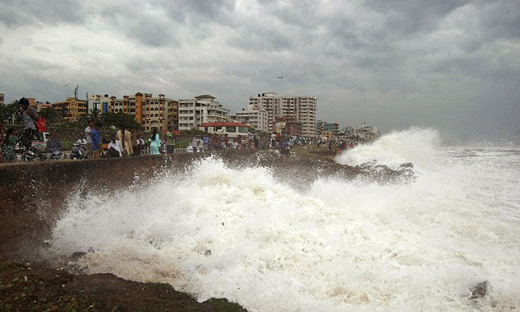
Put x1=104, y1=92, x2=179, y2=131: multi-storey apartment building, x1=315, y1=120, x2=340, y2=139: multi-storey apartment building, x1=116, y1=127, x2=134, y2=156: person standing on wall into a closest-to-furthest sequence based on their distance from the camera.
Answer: x1=116, y1=127, x2=134, y2=156: person standing on wall, x1=104, y1=92, x2=179, y2=131: multi-storey apartment building, x1=315, y1=120, x2=340, y2=139: multi-storey apartment building

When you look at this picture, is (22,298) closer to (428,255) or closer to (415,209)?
(428,255)

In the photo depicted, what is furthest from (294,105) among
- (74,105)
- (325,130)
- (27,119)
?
(27,119)

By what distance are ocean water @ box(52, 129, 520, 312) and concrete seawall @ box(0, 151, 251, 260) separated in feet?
1.05

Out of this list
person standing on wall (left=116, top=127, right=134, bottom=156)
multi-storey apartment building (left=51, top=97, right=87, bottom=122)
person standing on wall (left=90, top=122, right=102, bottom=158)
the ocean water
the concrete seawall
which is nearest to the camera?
the ocean water

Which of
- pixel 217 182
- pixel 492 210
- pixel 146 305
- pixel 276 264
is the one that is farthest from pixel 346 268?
pixel 492 210

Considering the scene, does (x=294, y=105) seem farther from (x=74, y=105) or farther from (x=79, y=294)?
(x=79, y=294)

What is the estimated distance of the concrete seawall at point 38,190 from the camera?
18.1 feet

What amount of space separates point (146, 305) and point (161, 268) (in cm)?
168

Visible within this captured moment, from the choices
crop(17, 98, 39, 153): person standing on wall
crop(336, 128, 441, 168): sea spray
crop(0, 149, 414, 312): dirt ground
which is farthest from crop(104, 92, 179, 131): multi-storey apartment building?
crop(0, 149, 414, 312): dirt ground

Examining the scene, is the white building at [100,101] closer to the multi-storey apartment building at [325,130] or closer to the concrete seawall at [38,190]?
the multi-storey apartment building at [325,130]

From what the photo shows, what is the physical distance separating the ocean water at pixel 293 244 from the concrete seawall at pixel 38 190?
1.05 feet

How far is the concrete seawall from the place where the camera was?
5512 millimetres

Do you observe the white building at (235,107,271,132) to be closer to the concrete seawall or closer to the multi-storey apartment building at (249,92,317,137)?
the multi-storey apartment building at (249,92,317,137)

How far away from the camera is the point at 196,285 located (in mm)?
5012
